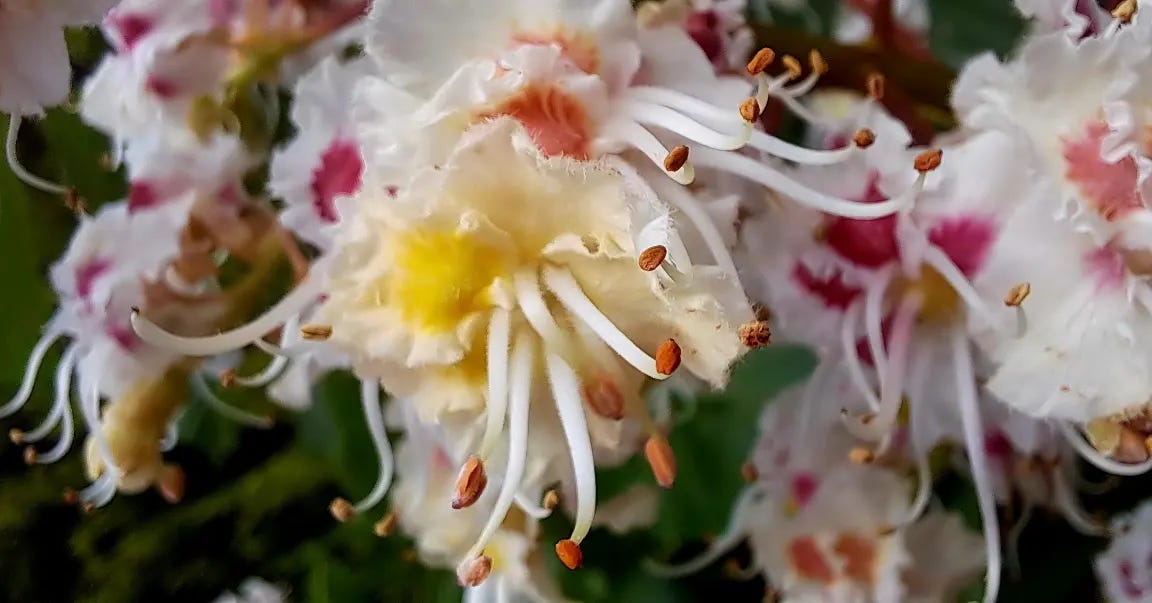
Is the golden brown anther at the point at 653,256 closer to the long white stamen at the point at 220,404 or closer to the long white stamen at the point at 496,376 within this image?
the long white stamen at the point at 496,376

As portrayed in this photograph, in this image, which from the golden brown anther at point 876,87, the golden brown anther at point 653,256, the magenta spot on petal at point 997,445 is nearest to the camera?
the golden brown anther at point 653,256

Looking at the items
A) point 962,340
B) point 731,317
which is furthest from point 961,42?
point 731,317

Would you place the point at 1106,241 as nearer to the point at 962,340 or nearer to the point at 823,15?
the point at 962,340

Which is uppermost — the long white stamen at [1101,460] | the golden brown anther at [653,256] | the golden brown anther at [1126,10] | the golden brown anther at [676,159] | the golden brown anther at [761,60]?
the golden brown anther at [1126,10]

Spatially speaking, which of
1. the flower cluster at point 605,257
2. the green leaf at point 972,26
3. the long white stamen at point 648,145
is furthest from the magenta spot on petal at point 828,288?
the green leaf at point 972,26

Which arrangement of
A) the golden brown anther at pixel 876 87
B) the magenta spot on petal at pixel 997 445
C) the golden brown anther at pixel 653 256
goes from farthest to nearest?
the magenta spot on petal at pixel 997 445, the golden brown anther at pixel 876 87, the golden brown anther at pixel 653 256

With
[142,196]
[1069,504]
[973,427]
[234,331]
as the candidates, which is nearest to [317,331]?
[234,331]
